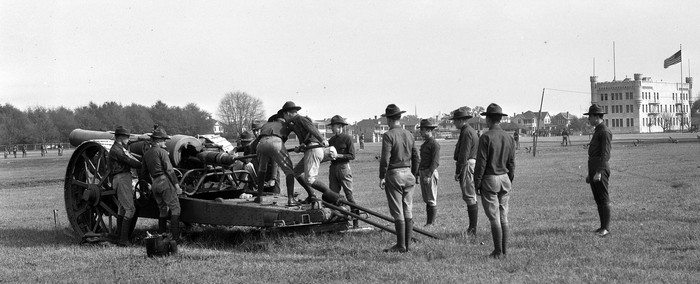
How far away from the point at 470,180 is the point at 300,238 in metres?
2.58

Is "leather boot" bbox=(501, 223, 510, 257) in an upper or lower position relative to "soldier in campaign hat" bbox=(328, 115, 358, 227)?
lower

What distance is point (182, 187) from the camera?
38.4 feet

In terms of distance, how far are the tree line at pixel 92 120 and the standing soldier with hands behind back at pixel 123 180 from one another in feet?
223

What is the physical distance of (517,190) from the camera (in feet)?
61.5

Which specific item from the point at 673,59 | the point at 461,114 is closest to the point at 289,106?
the point at 461,114

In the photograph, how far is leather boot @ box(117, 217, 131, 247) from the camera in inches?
450

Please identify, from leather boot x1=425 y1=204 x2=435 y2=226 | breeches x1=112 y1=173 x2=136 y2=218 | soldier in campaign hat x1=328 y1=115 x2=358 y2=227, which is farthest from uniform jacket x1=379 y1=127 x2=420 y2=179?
breeches x1=112 y1=173 x2=136 y2=218

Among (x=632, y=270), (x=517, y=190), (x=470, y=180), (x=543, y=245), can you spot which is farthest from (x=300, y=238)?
(x=517, y=190)

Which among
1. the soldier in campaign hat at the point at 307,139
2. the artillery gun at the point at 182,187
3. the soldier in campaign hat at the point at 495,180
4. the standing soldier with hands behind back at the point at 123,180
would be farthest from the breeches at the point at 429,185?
the standing soldier with hands behind back at the point at 123,180

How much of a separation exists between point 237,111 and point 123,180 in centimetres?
6940

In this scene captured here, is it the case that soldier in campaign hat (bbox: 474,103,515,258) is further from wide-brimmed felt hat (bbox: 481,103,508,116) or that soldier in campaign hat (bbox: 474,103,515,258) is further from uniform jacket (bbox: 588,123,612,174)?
uniform jacket (bbox: 588,123,612,174)

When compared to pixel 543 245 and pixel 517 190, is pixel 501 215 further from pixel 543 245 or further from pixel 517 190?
pixel 517 190

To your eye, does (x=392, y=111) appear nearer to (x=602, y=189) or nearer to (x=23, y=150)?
(x=602, y=189)

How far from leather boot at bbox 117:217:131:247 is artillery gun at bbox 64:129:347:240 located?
35 cm
